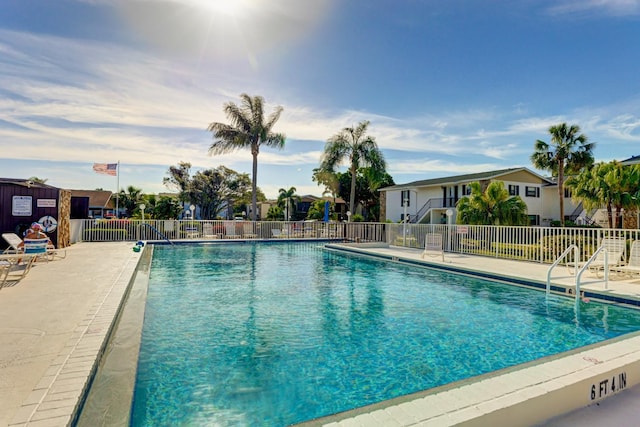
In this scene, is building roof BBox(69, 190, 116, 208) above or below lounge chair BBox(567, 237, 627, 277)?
above

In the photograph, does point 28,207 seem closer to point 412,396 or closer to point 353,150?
point 412,396

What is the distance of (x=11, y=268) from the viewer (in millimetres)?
7652

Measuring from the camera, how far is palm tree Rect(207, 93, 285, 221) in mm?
25656

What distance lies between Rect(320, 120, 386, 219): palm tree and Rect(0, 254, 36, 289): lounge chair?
20975 millimetres


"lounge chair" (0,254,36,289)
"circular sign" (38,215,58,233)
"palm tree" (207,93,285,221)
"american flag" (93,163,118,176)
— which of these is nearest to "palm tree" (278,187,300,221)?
"palm tree" (207,93,285,221)

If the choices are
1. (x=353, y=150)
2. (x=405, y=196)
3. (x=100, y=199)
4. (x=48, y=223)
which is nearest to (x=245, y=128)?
(x=353, y=150)

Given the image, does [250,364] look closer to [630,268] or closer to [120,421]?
[120,421]

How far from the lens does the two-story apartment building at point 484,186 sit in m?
26.4

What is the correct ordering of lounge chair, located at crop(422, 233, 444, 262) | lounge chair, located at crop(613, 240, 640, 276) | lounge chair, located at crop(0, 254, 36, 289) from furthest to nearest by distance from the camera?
lounge chair, located at crop(422, 233, 444, 262) → lounge chair, located at crop(613, 240, 640, 276) → lounge chair, located at crop(0, 254, 36, 289)

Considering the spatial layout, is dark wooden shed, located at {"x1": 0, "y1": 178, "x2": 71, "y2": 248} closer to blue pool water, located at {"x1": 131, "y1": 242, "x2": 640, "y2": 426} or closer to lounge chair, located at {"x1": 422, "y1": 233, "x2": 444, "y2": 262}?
blue pool water, located at {"x1": 131, "y1": 242, "x2": 640, "y2": 426}

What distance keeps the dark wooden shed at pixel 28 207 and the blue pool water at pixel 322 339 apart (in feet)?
20.7

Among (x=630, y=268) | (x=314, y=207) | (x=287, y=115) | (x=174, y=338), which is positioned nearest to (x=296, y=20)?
(x=174, y=338)

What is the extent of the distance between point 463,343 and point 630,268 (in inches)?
226

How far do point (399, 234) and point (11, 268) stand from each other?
570 inches
